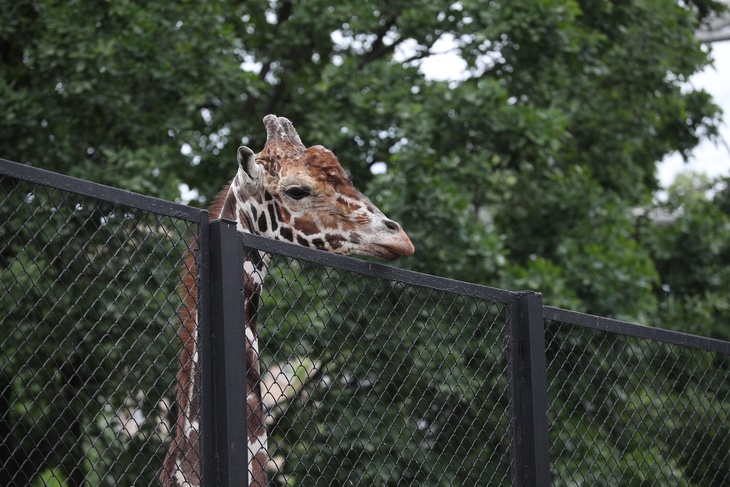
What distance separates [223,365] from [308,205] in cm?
111

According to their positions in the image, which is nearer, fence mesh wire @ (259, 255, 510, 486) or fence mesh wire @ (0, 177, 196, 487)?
fence mesh wire @ (259, 255, 510, 486)

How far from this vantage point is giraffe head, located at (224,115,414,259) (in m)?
3.82

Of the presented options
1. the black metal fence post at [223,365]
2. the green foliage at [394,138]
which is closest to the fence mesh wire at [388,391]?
the green foliage at [394,138]

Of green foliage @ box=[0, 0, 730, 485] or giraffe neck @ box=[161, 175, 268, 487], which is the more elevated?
giraffe neck @ box=[161, 175, 268, 487]

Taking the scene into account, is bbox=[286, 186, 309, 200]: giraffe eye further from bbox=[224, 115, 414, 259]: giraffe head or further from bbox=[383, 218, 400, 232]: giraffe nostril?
bbox=[383, 218, 400, 232]: giraffe nostril

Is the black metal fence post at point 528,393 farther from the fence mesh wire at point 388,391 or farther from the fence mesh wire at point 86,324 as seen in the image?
the fence mesh wire at point 86,324

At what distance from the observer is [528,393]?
3748 mm

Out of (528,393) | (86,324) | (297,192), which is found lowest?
(86,324)

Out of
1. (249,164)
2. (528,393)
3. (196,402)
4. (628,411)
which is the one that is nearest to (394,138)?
(628,411)

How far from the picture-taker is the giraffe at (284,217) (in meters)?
3.56

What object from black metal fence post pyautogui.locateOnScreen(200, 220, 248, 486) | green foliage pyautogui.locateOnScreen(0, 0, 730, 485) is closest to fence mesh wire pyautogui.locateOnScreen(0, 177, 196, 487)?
green foliage pyautogui.locateOnScreen(0, 0, 730, 485)

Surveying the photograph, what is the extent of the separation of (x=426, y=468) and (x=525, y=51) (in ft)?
15.4

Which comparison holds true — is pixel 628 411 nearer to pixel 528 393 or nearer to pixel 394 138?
pixel 528 393

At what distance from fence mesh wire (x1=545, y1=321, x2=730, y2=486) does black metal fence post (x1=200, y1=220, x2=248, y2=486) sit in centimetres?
134
